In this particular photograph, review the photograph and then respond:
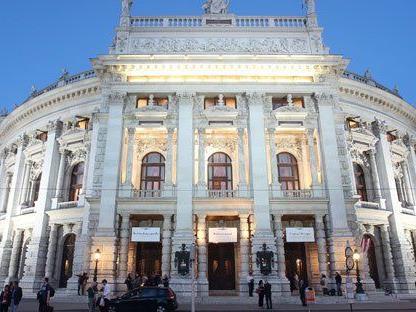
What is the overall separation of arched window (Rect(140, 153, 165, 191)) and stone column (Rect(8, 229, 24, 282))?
13.6m

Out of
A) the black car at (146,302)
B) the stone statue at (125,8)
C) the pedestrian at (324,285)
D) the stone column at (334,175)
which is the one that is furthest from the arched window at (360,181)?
the stone statue at (125,8)

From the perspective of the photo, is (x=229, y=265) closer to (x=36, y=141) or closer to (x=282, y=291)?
(x=282, y=291)

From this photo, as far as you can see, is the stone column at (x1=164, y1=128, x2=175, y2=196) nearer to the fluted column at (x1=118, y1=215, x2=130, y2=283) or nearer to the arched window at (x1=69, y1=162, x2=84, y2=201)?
the fluted column at (x1=118, y1=215, x2=130, y2=283)

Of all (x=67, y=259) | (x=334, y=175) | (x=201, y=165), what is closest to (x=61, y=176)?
(x=67, y=259)

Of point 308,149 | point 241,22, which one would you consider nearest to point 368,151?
point 308,149

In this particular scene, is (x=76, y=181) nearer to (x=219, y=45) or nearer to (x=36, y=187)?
(x=36, y=187)

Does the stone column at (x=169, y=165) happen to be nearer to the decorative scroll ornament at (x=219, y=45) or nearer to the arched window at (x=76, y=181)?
the decorative scroll ornament at (x=219, y=45)

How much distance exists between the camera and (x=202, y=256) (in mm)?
26578

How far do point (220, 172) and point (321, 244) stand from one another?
9.48 meters

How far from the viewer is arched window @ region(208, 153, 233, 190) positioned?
3065cm

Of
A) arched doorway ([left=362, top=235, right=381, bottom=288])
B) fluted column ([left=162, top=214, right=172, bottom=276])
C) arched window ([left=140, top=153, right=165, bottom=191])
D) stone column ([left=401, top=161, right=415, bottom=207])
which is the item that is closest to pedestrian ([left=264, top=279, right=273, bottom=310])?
fluted column ([left=162, top=214, right=172, bottom=276])

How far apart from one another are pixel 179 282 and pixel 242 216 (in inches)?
250

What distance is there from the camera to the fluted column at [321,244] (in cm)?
2670

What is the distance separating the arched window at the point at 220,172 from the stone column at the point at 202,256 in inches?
149
